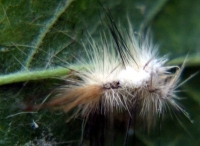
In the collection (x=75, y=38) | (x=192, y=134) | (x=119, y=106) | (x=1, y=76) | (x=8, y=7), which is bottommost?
(x=192, y=134)

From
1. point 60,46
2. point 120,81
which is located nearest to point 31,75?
point 60,46

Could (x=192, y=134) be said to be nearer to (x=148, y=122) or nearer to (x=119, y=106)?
(x=148, y=122)

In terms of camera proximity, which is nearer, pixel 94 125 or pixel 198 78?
pixel 94 125

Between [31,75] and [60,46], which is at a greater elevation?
[60,46]

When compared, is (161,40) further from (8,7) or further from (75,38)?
(8,7)

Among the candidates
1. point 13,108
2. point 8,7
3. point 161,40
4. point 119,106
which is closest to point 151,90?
point 119,106

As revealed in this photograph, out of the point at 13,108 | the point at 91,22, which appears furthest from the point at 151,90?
the point at 13,108

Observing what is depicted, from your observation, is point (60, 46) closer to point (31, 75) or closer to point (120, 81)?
point (31, 75)

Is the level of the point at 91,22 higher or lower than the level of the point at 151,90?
higher
